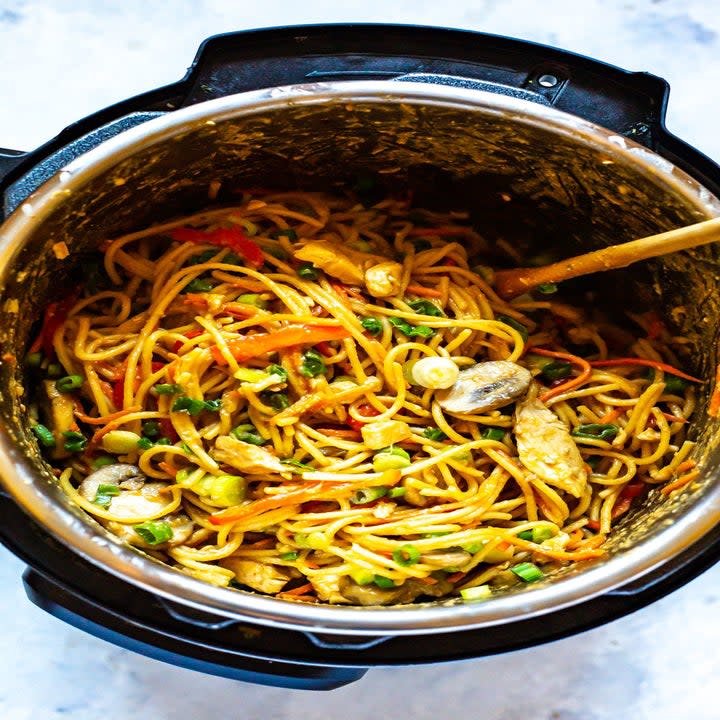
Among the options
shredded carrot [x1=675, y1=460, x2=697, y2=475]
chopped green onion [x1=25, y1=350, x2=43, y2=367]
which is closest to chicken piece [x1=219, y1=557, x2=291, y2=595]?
chopped green onion [x1=25, y1=350, x2=43, y2=367]

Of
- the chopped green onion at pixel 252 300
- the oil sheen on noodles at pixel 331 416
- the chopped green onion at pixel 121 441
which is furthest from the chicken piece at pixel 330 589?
the chopped green onion at pixel 252 300

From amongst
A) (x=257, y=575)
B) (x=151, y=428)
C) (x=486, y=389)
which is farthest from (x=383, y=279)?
(x=257, y=575)

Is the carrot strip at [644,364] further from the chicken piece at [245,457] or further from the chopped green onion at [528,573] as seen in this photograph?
the chicken piece at [245,457]

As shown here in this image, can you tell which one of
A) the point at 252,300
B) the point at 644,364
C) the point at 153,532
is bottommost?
the point at 153,532

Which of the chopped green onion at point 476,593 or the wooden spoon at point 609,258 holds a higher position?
the wooden spoon at point 609,258

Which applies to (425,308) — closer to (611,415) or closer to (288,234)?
(288,234)

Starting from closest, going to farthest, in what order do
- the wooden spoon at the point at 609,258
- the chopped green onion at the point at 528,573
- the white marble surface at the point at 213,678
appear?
1. the wooden spoon at the point at 609,258
2. the chopped green onion at the point at 528,573
3. the white marble surface at the point at 213,678
